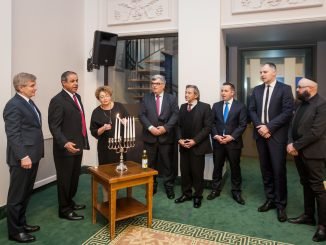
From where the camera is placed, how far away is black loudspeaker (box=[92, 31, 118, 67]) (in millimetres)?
4461

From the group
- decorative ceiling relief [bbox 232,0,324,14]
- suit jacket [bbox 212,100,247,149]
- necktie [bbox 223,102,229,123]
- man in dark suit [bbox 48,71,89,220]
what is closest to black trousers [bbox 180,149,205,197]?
suit jacket [bbox 212,100,247,149]

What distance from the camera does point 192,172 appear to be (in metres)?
3.66

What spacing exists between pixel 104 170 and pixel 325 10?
352cm

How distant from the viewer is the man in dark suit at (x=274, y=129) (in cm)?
320

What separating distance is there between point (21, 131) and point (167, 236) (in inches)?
65.6

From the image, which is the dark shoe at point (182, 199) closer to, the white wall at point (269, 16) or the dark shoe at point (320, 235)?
the dark shoe at point (320, 235)

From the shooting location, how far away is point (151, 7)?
4.67 m

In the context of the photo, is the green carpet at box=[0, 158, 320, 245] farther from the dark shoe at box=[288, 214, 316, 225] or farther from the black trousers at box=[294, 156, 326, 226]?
the black trousers at box=[294, 156, 326, 226]

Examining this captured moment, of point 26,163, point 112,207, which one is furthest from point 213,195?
point 26,163

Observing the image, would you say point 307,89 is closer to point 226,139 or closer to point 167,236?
point 226,139

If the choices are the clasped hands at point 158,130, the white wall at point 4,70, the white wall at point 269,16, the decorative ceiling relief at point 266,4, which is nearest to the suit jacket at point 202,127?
the clasped hands at point 158,130

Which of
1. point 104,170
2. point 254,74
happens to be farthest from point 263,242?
point 254,74

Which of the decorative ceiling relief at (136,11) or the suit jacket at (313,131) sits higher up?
the decorative ceiling relief at (136,11)

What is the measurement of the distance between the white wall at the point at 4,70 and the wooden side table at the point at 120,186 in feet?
3.54
